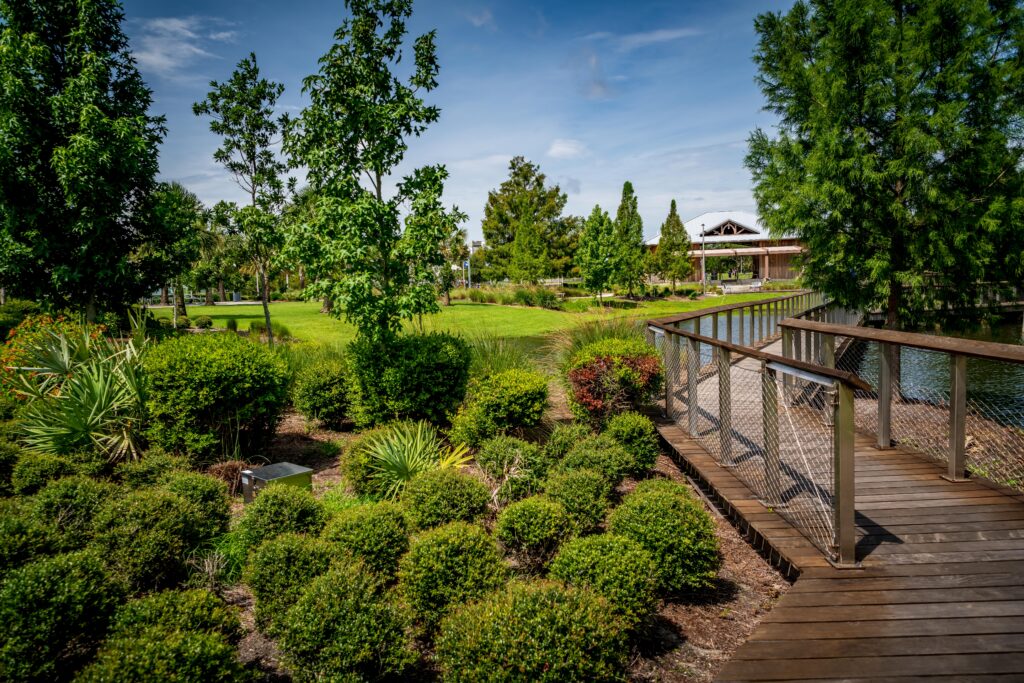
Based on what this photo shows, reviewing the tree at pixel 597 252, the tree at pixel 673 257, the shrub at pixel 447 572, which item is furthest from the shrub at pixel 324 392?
the tree at pixel 673 257

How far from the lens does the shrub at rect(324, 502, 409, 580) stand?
3.67m

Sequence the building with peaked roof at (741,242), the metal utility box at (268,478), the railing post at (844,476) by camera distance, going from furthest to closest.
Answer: the building with peaked roof at (741,242) < the metal utility box at (268,478) < the railing post at (844,476)

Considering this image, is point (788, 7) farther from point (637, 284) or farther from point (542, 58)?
point (637, 284)

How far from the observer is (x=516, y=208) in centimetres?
4853

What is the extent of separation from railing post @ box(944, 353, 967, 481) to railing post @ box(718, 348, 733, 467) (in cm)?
165

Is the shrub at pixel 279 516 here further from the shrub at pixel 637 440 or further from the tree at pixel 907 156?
the tree at pixel 907 156

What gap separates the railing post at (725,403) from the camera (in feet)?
17.6

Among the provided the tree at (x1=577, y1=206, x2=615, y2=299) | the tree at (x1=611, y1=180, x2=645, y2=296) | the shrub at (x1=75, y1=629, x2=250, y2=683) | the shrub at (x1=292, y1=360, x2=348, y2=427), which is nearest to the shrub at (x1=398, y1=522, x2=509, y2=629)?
the shrub at (x1=75, y1=629, x2=250, y2=683)

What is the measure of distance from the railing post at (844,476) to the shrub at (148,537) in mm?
4215

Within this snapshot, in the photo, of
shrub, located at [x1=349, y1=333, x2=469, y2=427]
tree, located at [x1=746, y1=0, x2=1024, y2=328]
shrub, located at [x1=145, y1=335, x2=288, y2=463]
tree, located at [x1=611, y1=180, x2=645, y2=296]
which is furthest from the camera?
tree, located at [x1=611, y1=180, x2=645, y2=296]

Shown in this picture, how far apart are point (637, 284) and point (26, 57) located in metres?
37.5

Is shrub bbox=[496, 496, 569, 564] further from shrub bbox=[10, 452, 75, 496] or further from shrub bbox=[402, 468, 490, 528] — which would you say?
shrub bbox=[10, 452, 75, 496]

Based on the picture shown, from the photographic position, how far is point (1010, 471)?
6262mm

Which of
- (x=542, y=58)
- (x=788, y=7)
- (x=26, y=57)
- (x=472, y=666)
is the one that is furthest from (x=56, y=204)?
(x=788, y=7)
